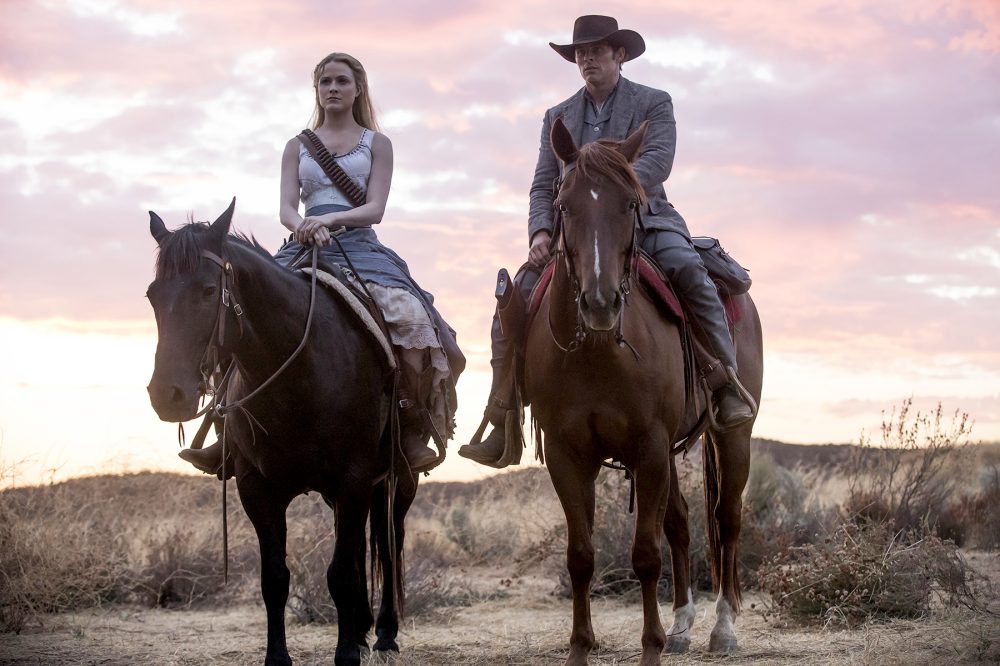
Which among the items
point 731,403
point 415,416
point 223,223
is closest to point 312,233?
point 223,223

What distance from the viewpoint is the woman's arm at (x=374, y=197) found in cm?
673

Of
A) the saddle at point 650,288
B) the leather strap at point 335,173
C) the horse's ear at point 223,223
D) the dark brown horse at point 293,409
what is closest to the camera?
the horse's ear at point 223,223

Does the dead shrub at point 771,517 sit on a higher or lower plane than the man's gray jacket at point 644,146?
lower

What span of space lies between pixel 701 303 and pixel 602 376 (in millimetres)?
1067

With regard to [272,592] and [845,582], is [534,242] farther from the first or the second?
[845,582]

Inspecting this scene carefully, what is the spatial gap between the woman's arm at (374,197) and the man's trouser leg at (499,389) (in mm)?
1098

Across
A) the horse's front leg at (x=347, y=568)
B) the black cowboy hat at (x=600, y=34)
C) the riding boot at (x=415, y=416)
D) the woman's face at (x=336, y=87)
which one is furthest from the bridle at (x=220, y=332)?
the black cowboy hat at (x=600, y=34)

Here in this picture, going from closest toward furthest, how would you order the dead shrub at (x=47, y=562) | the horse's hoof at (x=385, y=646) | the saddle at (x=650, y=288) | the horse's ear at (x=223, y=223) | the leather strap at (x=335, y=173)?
the horse's ear at (x=223, y=223) < the saddle at (x=650, y=288) < the leather strap at (x=335, y=173) < the horse's hoof at (x=385, y=646) < the dead shrub at (x=47, y=562)

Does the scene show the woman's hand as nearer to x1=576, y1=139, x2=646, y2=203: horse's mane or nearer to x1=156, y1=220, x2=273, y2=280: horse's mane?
x1=156, y1=220, x2=273, y2=280: horse's mane

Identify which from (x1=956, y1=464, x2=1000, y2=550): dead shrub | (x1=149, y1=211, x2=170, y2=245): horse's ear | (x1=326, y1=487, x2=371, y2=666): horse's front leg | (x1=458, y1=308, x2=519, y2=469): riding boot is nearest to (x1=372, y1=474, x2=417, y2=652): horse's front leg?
(x1=458, y1=308, x2=519, y2=469): riding boot

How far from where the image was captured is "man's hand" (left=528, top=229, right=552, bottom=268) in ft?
20.7

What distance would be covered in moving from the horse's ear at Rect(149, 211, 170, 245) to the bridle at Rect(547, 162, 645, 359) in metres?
1.98

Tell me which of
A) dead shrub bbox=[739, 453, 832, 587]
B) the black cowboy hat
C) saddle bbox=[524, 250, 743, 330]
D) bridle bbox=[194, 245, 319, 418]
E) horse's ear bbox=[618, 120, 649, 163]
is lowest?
dead shrub bbox=[739, 453, 832, 587]

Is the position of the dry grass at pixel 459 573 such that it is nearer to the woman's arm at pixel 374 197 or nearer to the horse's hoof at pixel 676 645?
the horse's hoof at pixel 676 645
